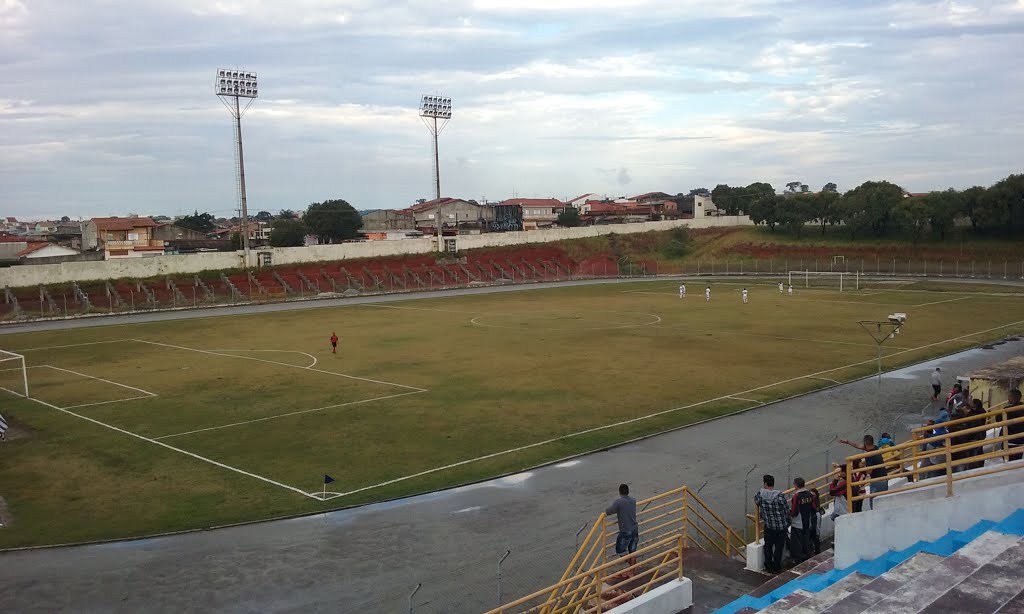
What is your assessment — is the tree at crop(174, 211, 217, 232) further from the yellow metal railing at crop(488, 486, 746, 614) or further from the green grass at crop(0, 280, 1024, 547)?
the yellow metal railing at crop(488, 486, 746, 614)

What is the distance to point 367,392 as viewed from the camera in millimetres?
31797

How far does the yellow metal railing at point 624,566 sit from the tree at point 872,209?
311 feet

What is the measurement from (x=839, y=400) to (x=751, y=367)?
22.9 ft

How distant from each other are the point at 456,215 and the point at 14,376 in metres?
109

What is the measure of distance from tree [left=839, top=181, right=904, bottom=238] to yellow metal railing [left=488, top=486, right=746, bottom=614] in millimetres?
94829

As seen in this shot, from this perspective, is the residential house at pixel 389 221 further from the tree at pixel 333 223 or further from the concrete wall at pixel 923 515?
the concrete wall at pixel 923 515

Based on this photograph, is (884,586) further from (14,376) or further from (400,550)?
(14,376)

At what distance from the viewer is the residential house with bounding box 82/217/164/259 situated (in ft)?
295

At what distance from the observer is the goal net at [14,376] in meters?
33.2

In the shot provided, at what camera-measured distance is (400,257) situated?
93500mm

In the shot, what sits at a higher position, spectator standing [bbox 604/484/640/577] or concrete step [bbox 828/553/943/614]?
concrete step [bbox 828/553/943/614]

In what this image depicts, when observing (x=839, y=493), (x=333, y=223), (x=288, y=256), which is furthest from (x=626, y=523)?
(x=333, y=223)

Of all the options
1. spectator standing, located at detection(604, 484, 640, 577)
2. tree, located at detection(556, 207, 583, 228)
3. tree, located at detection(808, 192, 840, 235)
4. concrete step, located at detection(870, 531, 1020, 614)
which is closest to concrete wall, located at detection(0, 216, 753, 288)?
tree, located at detection(808, 192, 840, 235)

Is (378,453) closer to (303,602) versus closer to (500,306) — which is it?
(303,602)
